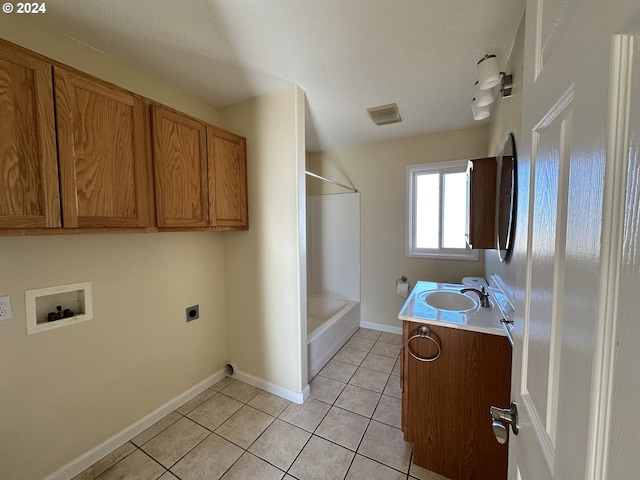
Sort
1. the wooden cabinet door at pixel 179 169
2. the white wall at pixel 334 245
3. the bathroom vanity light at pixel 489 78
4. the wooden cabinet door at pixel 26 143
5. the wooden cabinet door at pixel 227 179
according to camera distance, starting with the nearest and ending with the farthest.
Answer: the wooden cabinet door at pixel 26 143, the bathroom vanity light at pixel 489 78, the wooden cabinet door at pixel 179 169, the wooden cabinet door at pixel 227 179, the white wall at pixel 334 245

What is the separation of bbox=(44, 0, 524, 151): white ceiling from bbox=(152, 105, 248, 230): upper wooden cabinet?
38 cm

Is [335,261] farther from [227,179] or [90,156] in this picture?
[90,156]

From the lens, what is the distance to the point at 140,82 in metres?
1.65

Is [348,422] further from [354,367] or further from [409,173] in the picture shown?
[409,173]

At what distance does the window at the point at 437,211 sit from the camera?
2727mm

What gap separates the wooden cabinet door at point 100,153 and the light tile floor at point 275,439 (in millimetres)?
1420

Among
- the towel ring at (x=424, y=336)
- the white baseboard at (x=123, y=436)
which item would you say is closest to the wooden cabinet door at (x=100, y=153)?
the white baseboard at (x=123, y=436)

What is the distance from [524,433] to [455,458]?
1.07 metres

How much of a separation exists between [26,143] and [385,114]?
2365 millimetres

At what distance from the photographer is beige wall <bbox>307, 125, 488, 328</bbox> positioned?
9.05ft

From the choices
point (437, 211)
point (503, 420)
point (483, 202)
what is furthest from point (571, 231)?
point (437, 211)

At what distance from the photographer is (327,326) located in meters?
2.50

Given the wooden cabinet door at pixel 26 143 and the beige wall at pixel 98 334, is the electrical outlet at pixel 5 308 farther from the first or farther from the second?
the wooden cabinet door at pixel 26 143

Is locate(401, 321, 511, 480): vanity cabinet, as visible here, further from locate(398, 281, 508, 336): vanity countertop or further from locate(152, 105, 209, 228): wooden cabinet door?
locate(152, 105, 209, 228): wooden cabinet door
